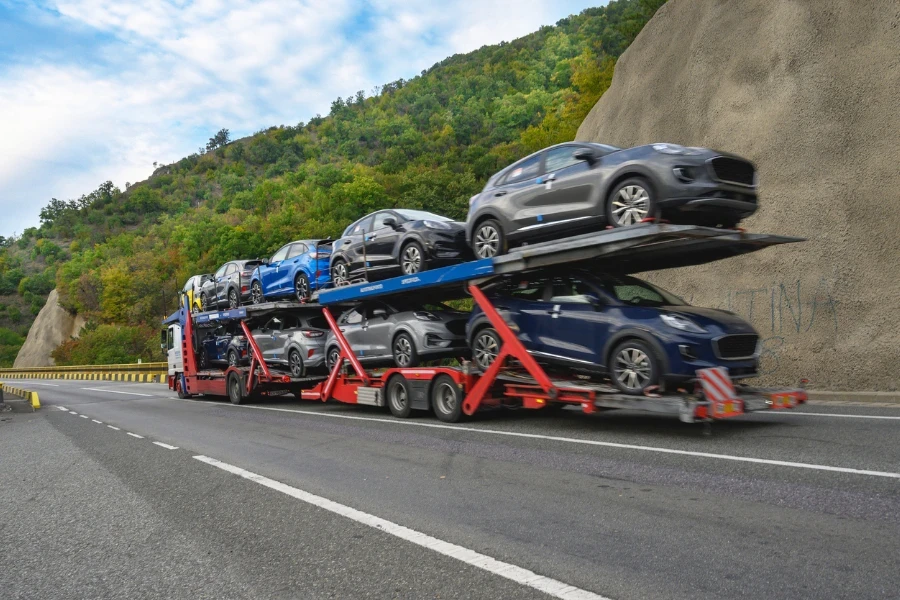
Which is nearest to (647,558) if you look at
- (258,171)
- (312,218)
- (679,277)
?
(679,277)

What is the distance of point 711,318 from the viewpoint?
7898 millimetres

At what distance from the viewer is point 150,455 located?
912 cm

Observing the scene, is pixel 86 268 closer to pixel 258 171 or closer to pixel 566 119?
pixel 258 171

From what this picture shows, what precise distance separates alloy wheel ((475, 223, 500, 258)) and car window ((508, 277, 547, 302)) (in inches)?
21.6

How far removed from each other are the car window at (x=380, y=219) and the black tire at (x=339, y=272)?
1.14m

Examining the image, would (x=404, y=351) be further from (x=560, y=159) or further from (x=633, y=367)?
(x=633, y=367)

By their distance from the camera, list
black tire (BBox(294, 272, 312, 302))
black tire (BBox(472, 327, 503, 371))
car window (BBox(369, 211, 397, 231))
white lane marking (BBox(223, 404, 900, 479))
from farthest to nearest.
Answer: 1. black tire (BBox(294, 272, 312, 302))
2. car window (BBox(369, 211, 397, 231))
3. black tire (BBox(472, 327, 503, 371))
4. white lane marking (BBox(223, 404, 900, 479))

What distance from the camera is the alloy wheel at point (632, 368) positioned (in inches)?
311

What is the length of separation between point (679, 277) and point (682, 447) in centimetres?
1092

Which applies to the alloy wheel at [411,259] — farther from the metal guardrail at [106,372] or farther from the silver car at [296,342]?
the metal guardrail at [106,372]

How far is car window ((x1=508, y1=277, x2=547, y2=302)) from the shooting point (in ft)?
31.3

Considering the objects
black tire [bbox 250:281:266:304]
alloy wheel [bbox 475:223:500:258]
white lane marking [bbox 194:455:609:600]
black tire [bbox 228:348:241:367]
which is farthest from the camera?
black tire [bbox 228:348:241:367]

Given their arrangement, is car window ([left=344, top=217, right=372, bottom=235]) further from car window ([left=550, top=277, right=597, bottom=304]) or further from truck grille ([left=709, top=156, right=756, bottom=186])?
truck grille ([left=709, top=156, right=756, bottom=186])

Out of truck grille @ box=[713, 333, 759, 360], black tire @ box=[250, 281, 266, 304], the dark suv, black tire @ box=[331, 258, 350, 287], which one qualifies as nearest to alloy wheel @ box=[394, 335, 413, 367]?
black tire @ box=[331, 258, 350, 287]
